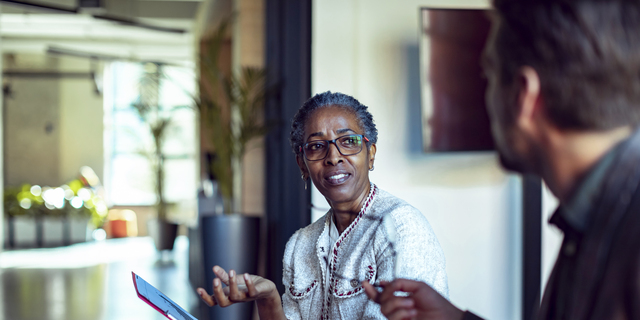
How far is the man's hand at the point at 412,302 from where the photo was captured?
81 centimetres

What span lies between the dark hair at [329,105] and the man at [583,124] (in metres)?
0.94

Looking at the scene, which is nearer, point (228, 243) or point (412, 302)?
point (412, 302)

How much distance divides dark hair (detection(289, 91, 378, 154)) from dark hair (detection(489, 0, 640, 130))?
99cm

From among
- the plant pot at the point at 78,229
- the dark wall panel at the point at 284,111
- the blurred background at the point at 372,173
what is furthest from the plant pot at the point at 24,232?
the dark wall panel at the point at 284,111

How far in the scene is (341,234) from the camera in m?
1.60

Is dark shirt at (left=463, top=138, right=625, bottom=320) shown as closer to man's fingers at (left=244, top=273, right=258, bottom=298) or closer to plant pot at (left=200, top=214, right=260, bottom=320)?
man's fingers at (left=244, top=273, right=258, bottom=298)

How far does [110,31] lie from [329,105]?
467 inches

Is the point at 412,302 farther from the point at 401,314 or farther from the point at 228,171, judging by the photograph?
the point at 228,171

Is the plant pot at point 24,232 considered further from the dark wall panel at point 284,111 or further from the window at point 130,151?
the dark wall panel at point 284,111

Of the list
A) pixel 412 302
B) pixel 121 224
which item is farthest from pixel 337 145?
pixel 121 224

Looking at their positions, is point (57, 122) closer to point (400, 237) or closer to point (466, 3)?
point (466, 3)

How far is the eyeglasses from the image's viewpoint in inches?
64.6

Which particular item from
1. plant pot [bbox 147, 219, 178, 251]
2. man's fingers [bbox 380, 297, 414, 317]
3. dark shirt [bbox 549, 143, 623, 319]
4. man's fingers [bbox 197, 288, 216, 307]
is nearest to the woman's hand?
man's fingers [bbox 197, 288, 216, 307]

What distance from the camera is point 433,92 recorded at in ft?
10.3
